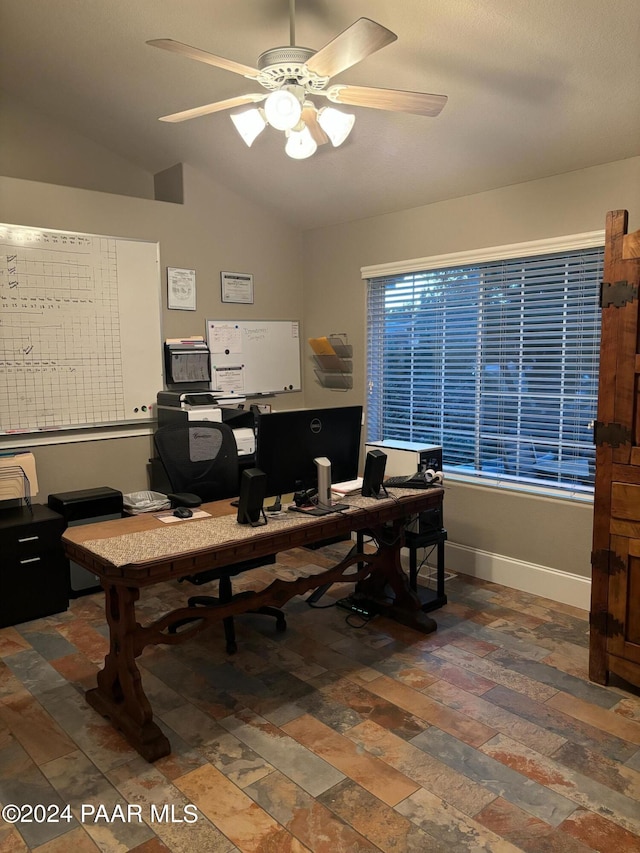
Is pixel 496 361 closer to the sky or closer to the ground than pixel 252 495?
closer to the sky

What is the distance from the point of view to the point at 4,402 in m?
3.90

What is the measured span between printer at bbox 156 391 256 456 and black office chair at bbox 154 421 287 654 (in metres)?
0.61

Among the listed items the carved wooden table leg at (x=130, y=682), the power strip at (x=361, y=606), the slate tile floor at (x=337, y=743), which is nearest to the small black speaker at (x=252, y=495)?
the carved wooden table leg at (x=130, y=682)

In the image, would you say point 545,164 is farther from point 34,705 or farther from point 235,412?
point 34,705

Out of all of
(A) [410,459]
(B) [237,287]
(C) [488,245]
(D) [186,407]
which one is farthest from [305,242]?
(A) [410,459]

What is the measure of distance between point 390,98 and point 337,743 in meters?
2.51

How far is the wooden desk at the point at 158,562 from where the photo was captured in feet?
7.68

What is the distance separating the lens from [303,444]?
288 centimetres

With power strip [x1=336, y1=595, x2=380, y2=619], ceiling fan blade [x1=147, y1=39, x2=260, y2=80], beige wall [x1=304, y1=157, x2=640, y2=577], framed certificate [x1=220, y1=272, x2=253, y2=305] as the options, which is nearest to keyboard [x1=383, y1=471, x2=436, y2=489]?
power strip [x1=336, y1=595, x2=380, y2=619]

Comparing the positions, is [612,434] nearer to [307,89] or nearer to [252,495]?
[252,495]

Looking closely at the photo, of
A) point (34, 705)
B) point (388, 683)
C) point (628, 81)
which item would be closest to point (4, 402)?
point (34, 705)

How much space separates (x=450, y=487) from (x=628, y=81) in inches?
99.9

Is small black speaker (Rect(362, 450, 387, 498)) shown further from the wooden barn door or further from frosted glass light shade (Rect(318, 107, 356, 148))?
frosted glass light shade (Rect(318, 107, 356, 148))

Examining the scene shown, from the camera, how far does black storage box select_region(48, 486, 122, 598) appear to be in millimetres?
3891
